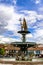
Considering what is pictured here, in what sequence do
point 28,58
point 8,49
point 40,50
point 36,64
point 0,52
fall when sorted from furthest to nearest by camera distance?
point 40,50, point 8,49, point 0,52, point 28,58, point 36,64

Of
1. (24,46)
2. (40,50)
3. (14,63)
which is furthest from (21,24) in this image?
(40,50)

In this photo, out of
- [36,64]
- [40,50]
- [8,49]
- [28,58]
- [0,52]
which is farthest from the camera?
[40,50]

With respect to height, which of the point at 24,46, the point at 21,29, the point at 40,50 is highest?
the point at 21,29

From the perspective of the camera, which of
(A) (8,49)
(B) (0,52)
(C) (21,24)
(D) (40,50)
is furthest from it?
(D) (40,50)

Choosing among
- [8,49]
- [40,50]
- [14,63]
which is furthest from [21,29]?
[40,50]

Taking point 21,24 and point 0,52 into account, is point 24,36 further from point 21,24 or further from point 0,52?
point 0,52

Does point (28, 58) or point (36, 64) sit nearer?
point (36, 64)

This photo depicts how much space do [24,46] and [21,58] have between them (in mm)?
2611

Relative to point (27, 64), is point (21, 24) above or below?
above

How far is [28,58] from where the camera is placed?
25266 mm

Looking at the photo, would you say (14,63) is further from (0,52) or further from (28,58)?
(0,52)

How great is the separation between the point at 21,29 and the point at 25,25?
1070 mm

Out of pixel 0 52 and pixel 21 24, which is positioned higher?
pixel 21 24

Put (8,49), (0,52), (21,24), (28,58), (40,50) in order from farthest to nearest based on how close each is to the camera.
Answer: (40,50) < (8,49) < (0,52) < (21,24) < (28,58)
